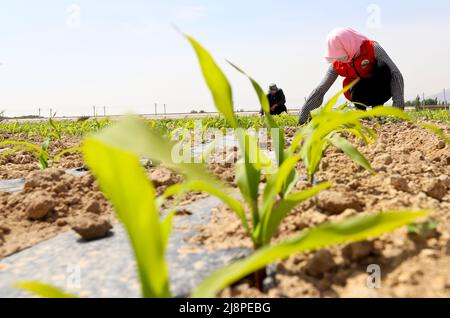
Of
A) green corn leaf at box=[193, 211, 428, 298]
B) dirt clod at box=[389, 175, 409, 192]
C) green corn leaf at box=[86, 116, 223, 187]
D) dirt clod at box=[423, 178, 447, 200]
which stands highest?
green corn leaf at box=[86, 116, 223, 187]

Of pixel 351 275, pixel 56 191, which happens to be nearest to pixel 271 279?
pixel 351 275

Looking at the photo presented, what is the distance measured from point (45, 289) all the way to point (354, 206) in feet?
2.74

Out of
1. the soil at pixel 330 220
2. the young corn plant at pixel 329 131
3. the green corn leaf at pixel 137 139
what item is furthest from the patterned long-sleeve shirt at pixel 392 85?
the green corn leaf at pixel 137 139

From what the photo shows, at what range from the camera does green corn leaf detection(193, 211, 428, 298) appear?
0.61 meters

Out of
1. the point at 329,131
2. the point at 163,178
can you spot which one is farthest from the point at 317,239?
the point at 163,178

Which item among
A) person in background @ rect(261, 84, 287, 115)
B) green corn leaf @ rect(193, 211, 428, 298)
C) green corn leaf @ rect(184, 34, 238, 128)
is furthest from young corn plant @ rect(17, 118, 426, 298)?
person in background @ rect(261, 84, 287, 115)

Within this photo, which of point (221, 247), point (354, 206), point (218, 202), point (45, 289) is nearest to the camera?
point (45, 289)

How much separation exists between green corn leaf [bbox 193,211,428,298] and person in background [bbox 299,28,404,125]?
343 centimetres

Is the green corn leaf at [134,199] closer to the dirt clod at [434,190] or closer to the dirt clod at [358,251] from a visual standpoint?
the dirt clod at [358,251]

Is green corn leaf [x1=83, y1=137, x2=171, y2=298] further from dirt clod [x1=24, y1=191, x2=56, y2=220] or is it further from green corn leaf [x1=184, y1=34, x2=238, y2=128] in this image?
dirt clod [x1=24, y1=191, x2=56, y2=220]

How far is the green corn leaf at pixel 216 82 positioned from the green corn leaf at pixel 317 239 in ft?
1.48
